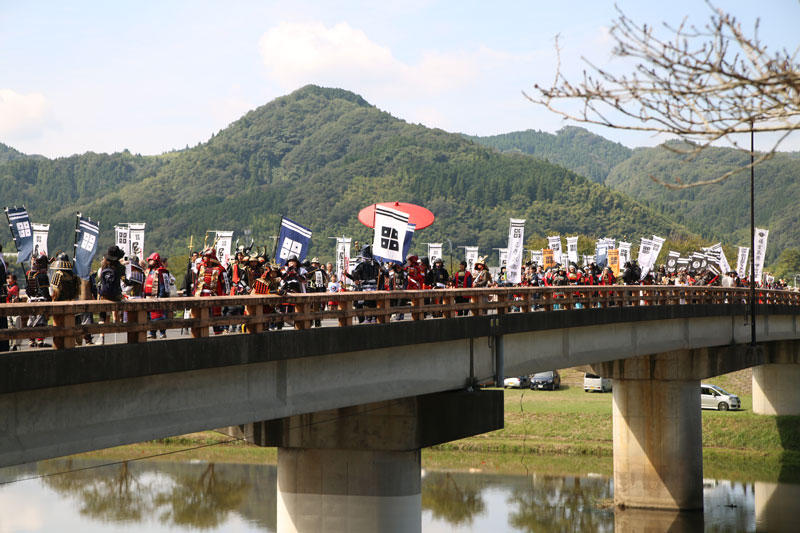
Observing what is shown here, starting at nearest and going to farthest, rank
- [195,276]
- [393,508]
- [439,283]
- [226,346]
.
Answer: [226,346] → [393,508] → [195,276] → [439,283]

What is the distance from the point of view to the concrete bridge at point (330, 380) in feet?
37.0

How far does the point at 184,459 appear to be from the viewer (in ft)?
150

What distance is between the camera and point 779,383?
49.0 m

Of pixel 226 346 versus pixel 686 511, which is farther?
pixel 686 511

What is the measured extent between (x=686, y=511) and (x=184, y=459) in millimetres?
22271

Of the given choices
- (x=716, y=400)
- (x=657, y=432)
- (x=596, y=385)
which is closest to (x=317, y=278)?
(x=657, y=432)

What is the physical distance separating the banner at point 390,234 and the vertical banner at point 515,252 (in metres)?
14.8

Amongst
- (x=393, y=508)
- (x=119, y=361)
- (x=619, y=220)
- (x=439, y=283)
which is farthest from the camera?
(x=619, y=220)

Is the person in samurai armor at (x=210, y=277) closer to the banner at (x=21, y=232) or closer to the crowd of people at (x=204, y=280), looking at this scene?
the crowd of people at (x=204, y=280)

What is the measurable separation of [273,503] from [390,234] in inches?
731

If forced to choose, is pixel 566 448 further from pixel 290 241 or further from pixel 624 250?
pixel 290 241

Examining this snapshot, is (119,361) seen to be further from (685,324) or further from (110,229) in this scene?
(110,229)

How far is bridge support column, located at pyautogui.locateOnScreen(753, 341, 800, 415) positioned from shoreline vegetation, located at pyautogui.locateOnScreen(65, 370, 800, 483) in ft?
5.42

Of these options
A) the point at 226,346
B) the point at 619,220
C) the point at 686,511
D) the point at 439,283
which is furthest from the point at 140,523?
the point at 619,220
